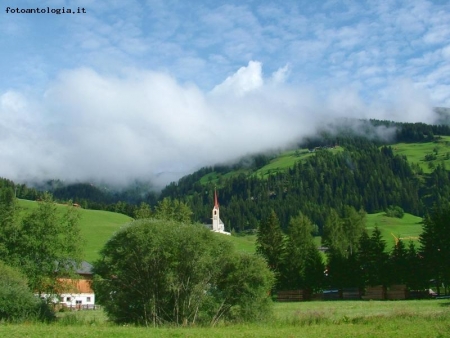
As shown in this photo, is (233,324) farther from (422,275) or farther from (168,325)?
(422,275)

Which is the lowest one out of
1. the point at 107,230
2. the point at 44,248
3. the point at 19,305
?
the point at 19,305

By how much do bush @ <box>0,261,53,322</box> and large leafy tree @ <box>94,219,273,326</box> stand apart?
13.2ft

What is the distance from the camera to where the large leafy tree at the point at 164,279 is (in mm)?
33094

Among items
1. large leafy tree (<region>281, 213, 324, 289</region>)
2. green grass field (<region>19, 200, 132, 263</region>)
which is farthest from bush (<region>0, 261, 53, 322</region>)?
green grass field (<region>19, 200, 132, 263</region>)

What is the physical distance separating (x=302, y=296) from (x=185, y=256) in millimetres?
54154

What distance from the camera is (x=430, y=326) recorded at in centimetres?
2439

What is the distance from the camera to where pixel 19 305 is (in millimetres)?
31688

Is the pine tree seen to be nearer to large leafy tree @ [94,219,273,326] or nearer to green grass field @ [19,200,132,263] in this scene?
green grass field @ [19,200,132,263]

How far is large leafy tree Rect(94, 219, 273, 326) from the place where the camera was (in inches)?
1303

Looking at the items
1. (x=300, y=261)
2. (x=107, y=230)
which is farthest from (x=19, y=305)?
(x=107, y=230)

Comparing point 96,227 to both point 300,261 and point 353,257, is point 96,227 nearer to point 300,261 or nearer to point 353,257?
point 300,261

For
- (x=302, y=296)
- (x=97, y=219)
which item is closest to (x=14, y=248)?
(x=302, y=296)

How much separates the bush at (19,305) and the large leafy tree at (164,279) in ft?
13.2

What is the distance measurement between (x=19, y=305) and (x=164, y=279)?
389 inches
